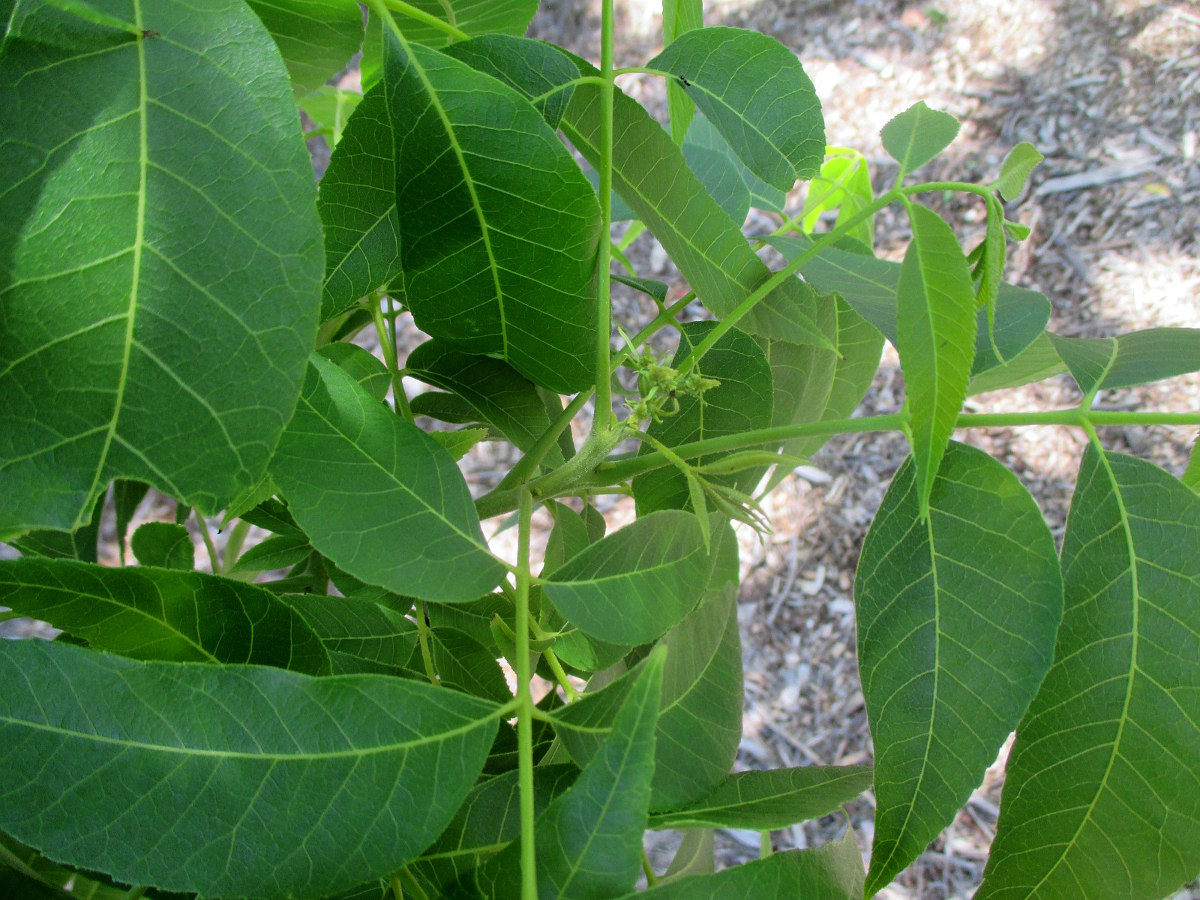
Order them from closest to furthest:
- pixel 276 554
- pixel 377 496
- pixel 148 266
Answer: pixel 148 266 < pixel 377 496 < pixel 276 554

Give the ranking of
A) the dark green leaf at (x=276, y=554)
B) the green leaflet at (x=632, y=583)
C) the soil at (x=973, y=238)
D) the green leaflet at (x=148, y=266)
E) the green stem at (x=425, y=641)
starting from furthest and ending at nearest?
the soil at (x=973, y=238), the dark green leaf at (x=276, y=554), the green stem at (x=425, y=641), the green leaflet at (x=632, y=583), the green leaflet at (x=148, y=266)

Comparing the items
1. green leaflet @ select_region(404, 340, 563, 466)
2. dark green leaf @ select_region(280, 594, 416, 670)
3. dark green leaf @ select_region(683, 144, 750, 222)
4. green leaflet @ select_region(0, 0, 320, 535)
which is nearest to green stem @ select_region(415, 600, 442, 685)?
dark green leaf @ select_region(280, 594, 416, 670)

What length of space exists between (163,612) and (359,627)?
0.12 meters

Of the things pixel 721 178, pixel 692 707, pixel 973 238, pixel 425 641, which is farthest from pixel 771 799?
pixel 973 238

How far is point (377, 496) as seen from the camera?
15.6 inches

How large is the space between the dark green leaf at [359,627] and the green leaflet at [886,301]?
11.2 inches

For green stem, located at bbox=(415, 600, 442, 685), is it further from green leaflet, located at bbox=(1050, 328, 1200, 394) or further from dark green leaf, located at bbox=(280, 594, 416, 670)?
green leaflet, located at bbox=(1050, 328, 1200, 394)

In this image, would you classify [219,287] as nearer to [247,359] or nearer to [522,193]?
[247,359]

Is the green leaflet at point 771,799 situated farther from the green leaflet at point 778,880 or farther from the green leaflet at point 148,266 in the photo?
the green leaflet at point 148,266

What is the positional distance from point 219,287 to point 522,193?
131 millimetres

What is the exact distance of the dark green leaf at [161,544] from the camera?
2.12 ft

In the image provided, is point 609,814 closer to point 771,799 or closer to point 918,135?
point 771,799

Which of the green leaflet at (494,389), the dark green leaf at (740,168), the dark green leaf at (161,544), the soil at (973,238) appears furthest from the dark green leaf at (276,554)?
the soil at (973,238)

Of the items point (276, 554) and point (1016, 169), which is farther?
point (276, 554)
